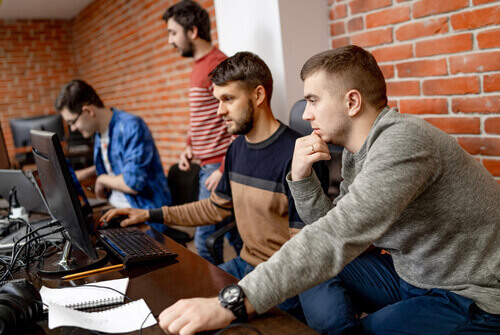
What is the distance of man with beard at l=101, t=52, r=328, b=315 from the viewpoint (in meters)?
1.59

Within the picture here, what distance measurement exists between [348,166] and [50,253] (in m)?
1.03

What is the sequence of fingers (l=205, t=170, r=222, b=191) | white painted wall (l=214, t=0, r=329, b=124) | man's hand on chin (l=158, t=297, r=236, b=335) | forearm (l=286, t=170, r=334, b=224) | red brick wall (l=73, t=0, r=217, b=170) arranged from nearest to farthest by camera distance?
1. man's hand on chin (l=158, t=297, r=236, b=335)
2. forearm (l=286, t=170, r=334, b=224)
3. white painted wall (l=214, t=0, r=329, b=124)
4. fingers (l=205, t=170, r=222, b=191)
5. red brick wall (l=73, t=0, r=217, b=170)

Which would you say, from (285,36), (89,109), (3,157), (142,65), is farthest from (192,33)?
(142,65)

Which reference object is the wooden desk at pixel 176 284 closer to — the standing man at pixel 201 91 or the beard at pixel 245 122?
the beard at pixel 245 122

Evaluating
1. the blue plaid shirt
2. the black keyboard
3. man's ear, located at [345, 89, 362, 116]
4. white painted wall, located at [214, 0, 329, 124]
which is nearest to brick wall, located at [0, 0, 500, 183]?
white painted wall, located at [214, 0, 329, 124]

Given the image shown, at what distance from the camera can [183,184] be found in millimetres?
2572

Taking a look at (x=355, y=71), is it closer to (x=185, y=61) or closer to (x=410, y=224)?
(x=410, y=224)

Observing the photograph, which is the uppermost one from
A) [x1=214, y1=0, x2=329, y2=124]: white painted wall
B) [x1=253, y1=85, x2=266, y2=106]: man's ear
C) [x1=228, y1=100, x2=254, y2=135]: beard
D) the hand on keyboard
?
[x1=214, y1=0, x2=329, y2=124]: white painted wall

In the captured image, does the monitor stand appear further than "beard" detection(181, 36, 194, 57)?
No

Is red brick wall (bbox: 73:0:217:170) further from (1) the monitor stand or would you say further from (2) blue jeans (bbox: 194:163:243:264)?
(1) the monitor stand

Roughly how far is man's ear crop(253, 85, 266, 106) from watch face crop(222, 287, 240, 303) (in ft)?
3.16

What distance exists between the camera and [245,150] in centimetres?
174

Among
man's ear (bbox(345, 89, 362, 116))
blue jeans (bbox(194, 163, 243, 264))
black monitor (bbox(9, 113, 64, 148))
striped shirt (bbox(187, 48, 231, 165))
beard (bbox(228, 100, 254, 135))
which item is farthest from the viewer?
black monitor (bbox(9, 113, 64, 148))

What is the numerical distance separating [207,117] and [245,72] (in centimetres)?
91
